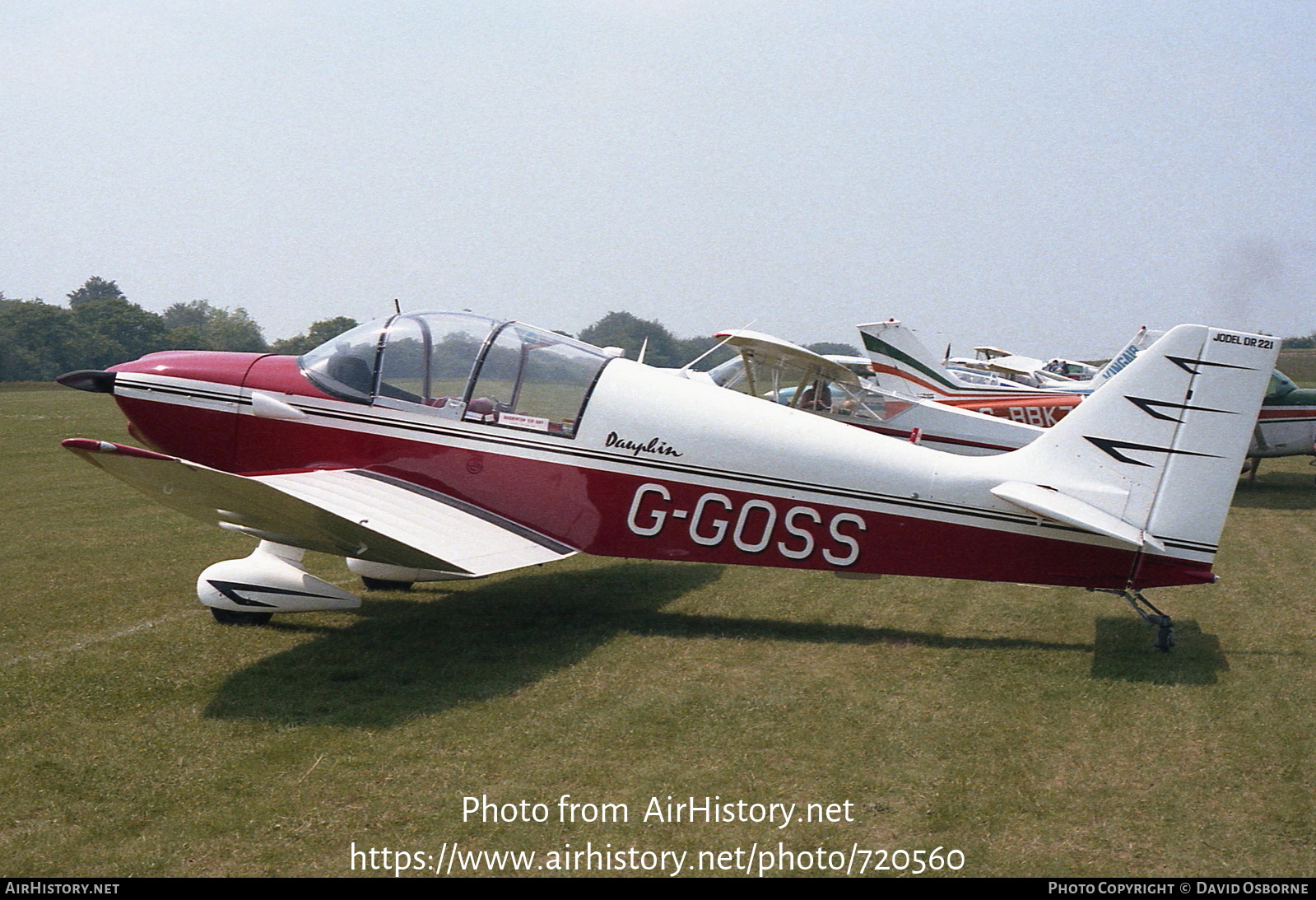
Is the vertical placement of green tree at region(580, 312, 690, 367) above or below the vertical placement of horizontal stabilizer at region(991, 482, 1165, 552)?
above

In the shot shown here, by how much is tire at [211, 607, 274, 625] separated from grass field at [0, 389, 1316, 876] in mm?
69

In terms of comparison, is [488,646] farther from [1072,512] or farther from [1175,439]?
[1175,439]

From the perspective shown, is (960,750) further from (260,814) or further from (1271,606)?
(1271,606)

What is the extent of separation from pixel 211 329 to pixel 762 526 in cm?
10565

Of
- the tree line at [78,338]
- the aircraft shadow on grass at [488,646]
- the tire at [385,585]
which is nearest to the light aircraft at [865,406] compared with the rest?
the aircraft shadow on grass at [488,646]

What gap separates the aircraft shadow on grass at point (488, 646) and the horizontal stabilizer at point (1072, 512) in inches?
28.7

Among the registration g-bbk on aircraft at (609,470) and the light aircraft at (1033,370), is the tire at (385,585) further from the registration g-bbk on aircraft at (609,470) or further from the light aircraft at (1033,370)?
the light aircraft at (1033,370)

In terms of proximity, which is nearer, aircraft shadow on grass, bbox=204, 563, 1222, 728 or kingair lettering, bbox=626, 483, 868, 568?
aircraft shadow on grass, bbox=204, 563, 1222, 728

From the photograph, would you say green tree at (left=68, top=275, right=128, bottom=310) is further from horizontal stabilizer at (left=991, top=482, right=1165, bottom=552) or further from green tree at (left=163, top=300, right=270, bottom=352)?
horizontal stabilizer at (left=991, top=482, right=1165, bottom=552)

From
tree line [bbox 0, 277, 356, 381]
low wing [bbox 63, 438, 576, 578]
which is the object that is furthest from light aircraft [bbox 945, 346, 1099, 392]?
tree line [bbox 0, 277, 356, 381]

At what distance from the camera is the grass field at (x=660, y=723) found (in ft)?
11.1

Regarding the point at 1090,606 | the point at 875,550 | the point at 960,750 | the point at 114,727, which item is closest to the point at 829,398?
the point at 1090,606

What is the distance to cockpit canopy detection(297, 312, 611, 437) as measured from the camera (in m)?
6.02

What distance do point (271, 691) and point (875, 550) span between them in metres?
3.43
